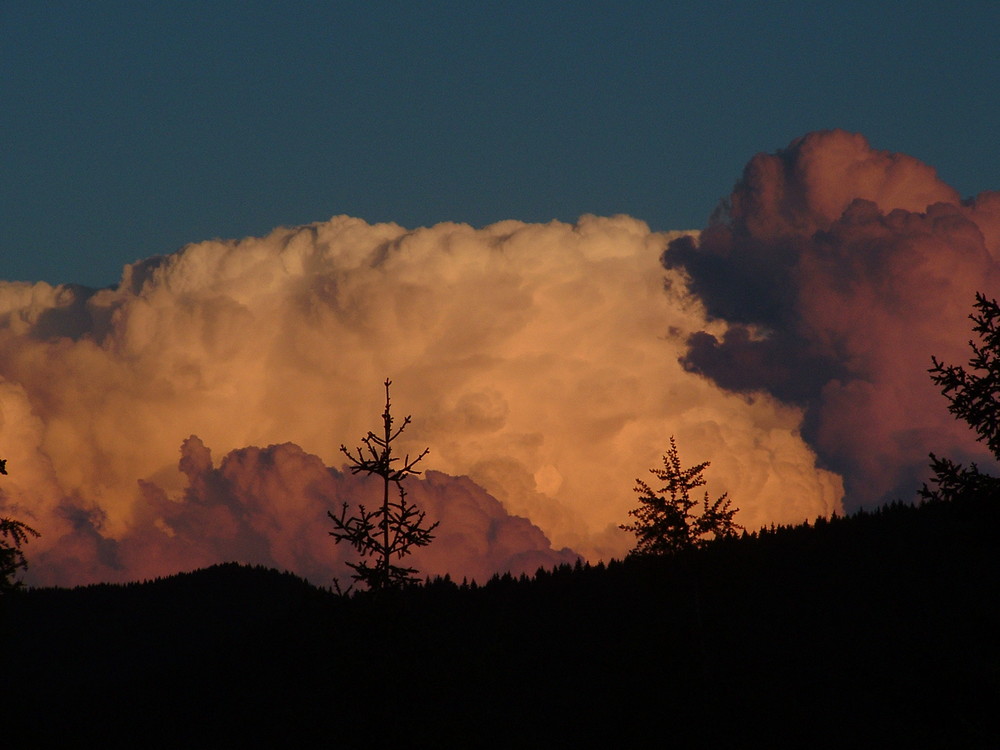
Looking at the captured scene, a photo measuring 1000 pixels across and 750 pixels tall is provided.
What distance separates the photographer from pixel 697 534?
49.3 m

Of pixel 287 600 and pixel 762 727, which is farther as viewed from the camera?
pixel 287 600

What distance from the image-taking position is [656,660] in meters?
69.8

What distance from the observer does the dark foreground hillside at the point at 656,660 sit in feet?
109

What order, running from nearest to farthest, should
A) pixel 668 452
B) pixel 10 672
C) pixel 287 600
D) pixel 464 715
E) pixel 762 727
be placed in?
1. pixel 668 452
2. pixel 762 727
3. pixel 464 715
4. pixel 10 672
5. pixel 287 600

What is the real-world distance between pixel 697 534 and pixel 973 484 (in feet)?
92.2

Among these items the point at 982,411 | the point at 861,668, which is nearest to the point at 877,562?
the point at 861,668

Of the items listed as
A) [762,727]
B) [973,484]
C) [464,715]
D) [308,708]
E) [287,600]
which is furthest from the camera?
[287,600]

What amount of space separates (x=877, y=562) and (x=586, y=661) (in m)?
19.1

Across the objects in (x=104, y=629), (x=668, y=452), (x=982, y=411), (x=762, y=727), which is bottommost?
(x=762, y=727)

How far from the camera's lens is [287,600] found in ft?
616

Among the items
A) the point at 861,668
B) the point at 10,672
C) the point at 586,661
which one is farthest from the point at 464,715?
the point at 10,672

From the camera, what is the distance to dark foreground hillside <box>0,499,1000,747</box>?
3316 centimetres

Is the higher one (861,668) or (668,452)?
(668,452)

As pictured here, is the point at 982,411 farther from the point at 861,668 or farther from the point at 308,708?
the point at 308,708
